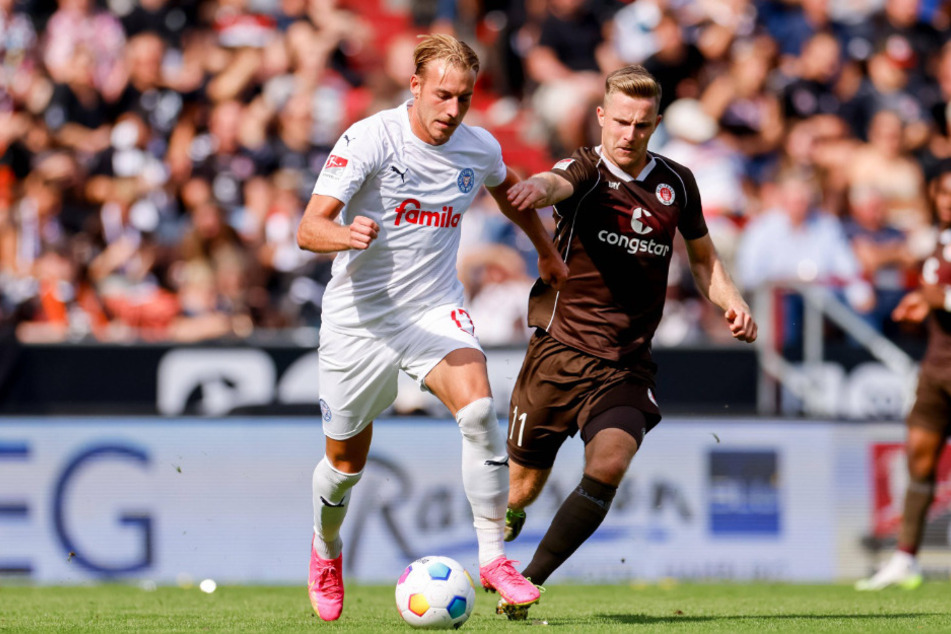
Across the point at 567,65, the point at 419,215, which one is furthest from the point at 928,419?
the point at 567,65

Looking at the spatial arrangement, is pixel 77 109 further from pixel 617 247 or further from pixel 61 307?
pixel 617 247

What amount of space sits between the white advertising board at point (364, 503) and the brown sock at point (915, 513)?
0.88 meters

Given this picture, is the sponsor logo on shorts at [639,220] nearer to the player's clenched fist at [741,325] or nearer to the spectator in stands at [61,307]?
the player's clenched fist at [741,325]

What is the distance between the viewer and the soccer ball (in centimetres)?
647

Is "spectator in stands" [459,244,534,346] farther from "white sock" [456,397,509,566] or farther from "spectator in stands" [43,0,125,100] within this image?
"white sock" [456,397,509,566]

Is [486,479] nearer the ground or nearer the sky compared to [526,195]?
nearer the ground

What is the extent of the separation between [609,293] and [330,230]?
1.72 meters

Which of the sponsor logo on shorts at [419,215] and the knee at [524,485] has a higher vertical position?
the sponsor logo on shorts at [419,215]

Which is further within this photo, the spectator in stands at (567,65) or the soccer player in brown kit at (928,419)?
the spectator in stands at (567,65)

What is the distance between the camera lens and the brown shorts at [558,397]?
7.26m

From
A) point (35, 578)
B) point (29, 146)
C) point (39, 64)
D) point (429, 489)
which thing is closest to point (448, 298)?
point (429, 489)

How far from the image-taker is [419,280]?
700 cm

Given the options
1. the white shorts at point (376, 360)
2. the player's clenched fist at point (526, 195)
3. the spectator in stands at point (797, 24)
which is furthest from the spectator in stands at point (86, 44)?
the player's clenched fist at point (526, 195)

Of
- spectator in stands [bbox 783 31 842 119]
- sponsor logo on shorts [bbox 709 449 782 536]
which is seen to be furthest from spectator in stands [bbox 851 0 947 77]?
sponsor logo on shorts [bbox 709 449 782 536]
